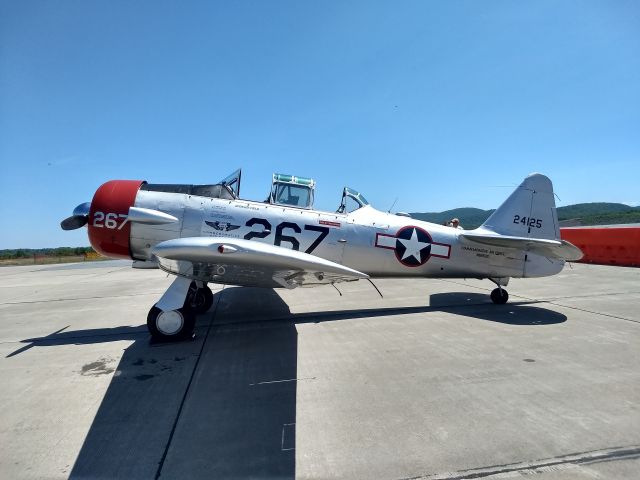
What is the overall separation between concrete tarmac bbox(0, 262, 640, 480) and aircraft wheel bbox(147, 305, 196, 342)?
0.74ft

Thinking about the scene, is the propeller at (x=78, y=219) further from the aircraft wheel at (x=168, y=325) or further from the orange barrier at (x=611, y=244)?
the orange barrier at (x=611, y=244)

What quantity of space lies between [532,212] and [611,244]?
9.66 m

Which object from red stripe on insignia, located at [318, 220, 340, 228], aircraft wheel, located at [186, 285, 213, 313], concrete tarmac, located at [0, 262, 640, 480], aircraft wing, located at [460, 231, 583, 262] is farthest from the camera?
aircraft wheel, located at [186, 285, 213, 313]

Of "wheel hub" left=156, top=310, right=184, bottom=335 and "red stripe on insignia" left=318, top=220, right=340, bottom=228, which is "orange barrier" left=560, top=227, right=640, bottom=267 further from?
"wheel hub" left=156, top=310, right=184, bottom=335

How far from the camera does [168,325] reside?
5070 millimetres

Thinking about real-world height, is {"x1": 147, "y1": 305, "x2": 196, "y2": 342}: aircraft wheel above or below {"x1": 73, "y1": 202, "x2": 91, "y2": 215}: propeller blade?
below

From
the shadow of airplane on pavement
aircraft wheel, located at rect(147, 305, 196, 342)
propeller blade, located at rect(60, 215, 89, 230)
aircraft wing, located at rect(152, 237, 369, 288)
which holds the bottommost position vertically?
the shadow of airplane on pavement

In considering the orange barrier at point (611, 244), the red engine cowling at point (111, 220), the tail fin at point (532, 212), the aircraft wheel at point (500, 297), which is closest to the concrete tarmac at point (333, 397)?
the aircraft wheel at point (500, 297)

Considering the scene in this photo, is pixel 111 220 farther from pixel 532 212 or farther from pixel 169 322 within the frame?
pixel 532 212

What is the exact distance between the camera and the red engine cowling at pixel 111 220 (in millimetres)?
5766

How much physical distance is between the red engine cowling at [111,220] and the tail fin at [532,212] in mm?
6903

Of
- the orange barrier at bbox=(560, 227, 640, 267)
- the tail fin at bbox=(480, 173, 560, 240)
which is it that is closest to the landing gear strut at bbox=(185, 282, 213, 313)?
the tail fin at bbox=(480, 173, 560, 240)

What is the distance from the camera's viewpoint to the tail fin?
7.30 m

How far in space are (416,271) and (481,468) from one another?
4.74 meters
